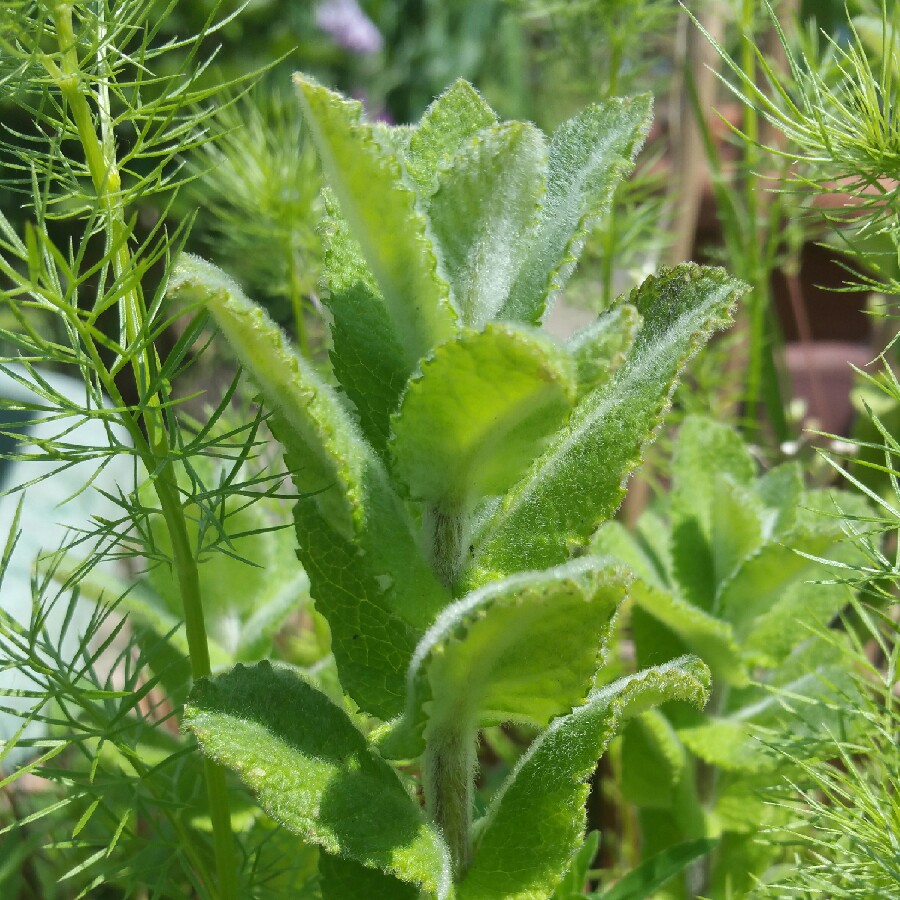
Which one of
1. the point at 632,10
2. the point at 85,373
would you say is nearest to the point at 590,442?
the point at 85,373

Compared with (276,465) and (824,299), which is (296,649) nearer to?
(276,465)

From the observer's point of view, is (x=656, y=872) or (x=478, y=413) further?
(x=656, y=872)

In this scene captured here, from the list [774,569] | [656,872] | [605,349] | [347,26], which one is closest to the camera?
[605,349]

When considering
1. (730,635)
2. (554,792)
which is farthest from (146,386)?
(730,635)

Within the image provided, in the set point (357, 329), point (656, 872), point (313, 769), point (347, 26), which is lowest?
point (656, 872)

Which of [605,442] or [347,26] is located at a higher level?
[347,26]

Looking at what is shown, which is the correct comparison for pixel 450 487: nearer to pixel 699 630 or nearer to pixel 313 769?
pixel 313 769

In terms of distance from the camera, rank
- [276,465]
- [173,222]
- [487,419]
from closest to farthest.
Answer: [487,419]
[276,465]
[173,222]
